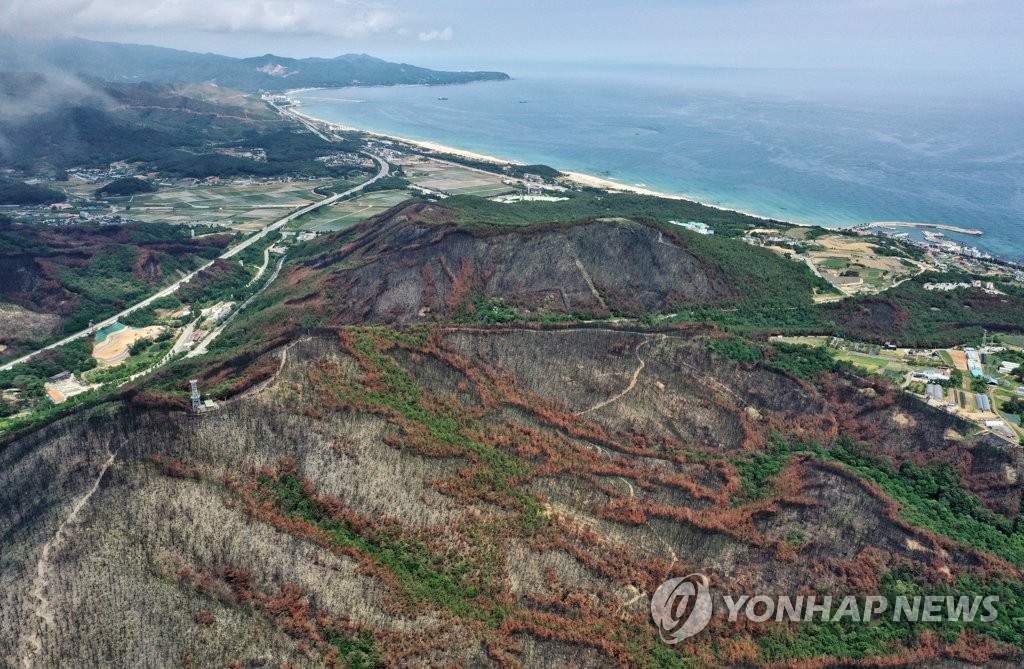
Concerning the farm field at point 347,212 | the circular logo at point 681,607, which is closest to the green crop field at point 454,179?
the farm field at point 347,212

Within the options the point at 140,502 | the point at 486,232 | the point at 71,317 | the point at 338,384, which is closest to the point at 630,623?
the point at 338,384

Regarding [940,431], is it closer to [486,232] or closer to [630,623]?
[630,623]

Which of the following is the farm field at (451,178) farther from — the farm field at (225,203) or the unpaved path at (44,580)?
the unpaved path at (44,580)

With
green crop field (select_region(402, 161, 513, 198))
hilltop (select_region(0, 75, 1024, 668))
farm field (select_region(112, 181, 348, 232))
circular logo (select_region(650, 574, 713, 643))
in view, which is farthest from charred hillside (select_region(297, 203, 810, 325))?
green crop field (select_region(402, 161, 513, 198))

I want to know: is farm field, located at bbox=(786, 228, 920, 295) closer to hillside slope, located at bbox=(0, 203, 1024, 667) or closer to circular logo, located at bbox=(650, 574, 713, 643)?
hillside slope, located at bbox=(0, 203, 1024, 667)

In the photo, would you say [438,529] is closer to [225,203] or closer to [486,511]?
[486,511]
